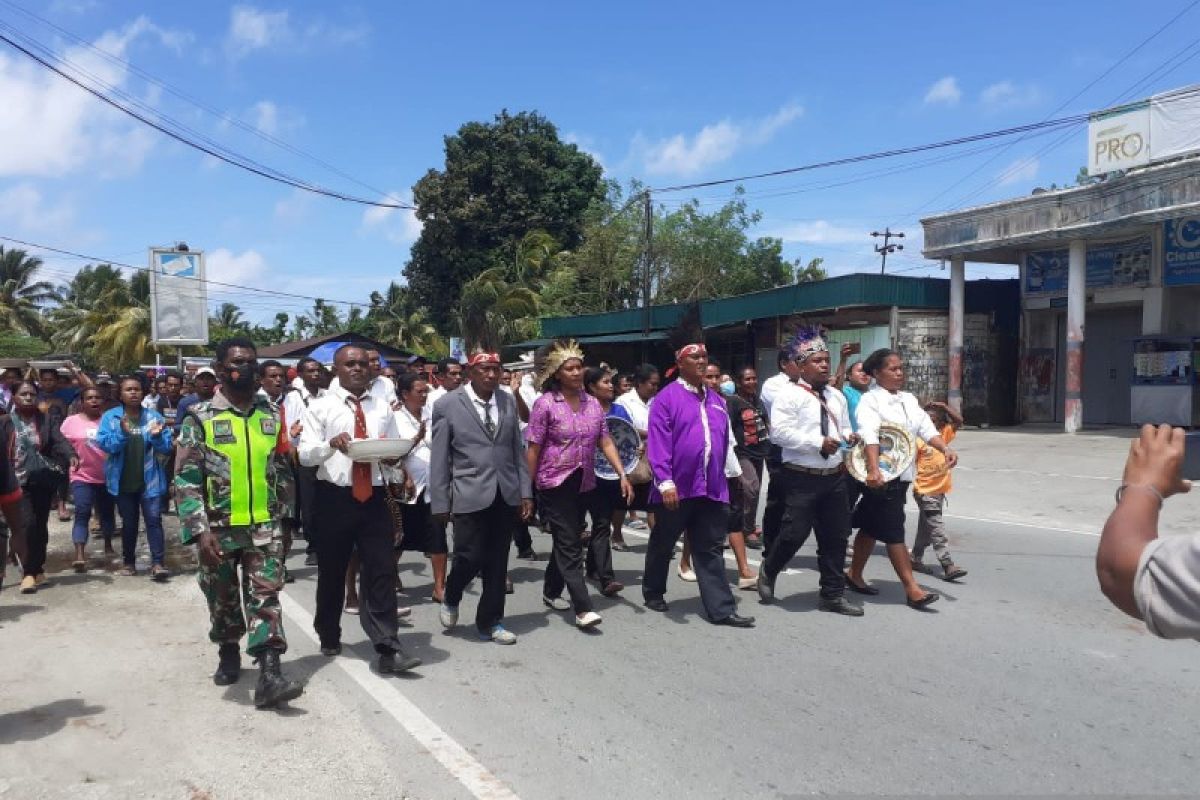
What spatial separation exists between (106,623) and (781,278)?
122 feet

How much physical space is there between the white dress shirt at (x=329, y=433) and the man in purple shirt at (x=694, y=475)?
198cm

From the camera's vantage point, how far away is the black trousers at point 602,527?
280 inches

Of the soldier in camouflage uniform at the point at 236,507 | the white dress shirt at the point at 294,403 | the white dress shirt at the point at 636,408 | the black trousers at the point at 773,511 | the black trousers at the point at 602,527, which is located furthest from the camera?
the white dress shirt at the point at 636,408

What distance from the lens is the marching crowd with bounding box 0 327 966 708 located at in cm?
486

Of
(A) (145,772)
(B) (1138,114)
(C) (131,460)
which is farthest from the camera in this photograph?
(B) (1138,114)

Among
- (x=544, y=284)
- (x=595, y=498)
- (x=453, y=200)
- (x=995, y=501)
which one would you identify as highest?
(x=453, y=200)

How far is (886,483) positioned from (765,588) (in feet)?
3.82

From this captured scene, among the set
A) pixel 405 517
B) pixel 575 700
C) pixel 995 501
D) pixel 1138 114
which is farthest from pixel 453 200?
pixel 575 700

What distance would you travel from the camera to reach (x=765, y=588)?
22.2 feet

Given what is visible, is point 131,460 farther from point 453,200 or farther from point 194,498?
point 453,200

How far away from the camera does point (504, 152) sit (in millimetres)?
41969

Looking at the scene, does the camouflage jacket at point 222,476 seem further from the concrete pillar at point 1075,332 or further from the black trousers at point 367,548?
the concrete pillar at point 1075,332

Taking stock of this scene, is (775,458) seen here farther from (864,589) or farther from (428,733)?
(428,733)

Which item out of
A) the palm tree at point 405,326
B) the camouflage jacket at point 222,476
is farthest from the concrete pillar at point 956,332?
the palm tree at point 405,326
